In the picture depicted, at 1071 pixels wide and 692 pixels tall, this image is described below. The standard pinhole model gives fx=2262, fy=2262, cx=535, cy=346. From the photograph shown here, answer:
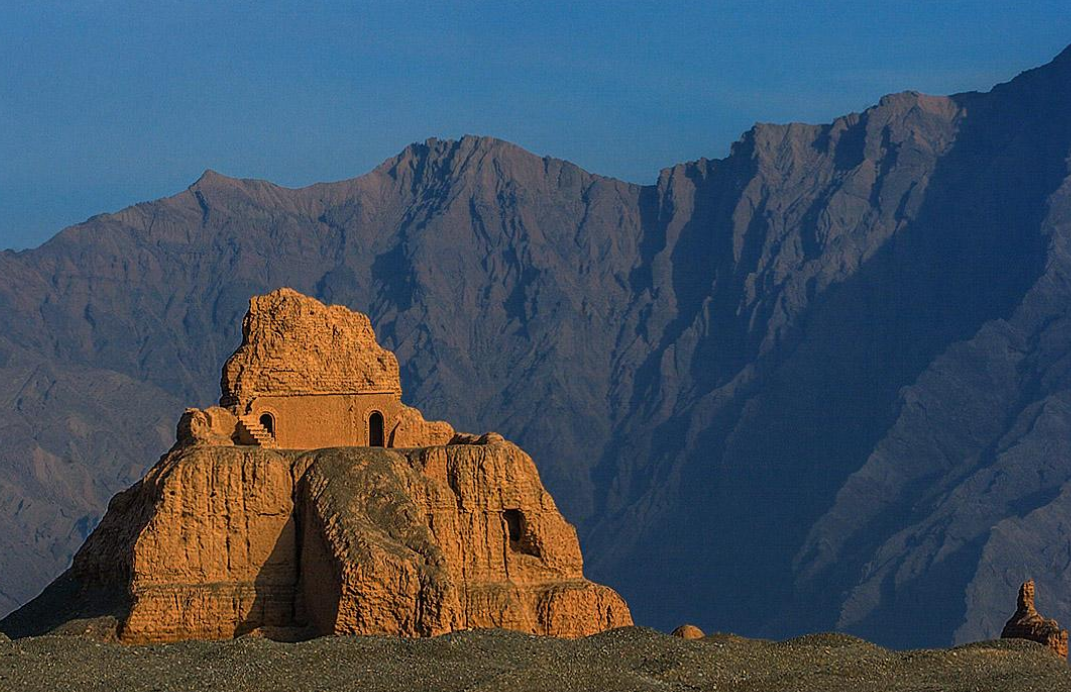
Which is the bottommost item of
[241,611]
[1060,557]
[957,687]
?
[957,687]

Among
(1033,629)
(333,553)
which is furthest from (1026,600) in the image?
(333,553)

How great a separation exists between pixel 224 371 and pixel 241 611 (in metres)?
11.9

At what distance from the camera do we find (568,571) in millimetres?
58250

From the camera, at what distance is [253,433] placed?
59.9 m

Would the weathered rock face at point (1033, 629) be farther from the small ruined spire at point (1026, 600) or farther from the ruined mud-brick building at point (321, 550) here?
the ruined mud-brick building at point (321, 550)

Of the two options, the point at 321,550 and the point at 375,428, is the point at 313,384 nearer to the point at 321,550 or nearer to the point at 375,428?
the point at 375,428

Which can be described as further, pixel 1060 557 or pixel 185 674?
pixel 1060 557

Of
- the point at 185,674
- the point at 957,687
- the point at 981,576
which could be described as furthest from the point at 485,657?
the point at 981,576

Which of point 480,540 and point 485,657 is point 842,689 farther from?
point 480,540

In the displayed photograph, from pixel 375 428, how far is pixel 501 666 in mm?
23142

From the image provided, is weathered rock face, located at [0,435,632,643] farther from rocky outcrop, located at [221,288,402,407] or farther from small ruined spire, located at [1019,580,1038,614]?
small ruined spire, located at [1019,580,1038,614]

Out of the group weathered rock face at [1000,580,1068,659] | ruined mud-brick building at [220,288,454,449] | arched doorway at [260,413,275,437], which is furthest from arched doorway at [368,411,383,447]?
weathered rock face at [1000,580,1068,659]

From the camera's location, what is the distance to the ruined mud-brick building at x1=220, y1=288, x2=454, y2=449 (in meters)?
63.7

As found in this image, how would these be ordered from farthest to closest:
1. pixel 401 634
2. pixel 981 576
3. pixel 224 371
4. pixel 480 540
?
pixel 981 576
pixel 224 371
pixel 480 540
pixel 401 634
